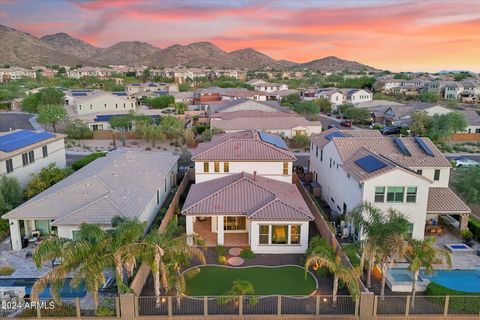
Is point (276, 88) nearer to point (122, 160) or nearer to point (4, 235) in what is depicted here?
point (122, 160)

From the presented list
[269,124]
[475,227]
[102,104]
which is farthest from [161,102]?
[475,227]

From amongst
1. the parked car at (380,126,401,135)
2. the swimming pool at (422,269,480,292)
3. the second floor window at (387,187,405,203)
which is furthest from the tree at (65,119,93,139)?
the swimming pool at (422,269,480,292)

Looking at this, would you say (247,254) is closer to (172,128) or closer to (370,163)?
(370,163)

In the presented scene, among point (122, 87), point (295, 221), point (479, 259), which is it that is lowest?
point (479, 259)

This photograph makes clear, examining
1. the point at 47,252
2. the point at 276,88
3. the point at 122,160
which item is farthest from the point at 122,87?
the point at 47,252

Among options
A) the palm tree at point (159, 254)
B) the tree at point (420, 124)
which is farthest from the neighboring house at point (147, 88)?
the palm tree at point (159, 254)

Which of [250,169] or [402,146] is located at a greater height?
[402,146]

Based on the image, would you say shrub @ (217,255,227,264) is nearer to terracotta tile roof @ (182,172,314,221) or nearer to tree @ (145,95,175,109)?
terracotta tile roof @ (182,172,314,221)
